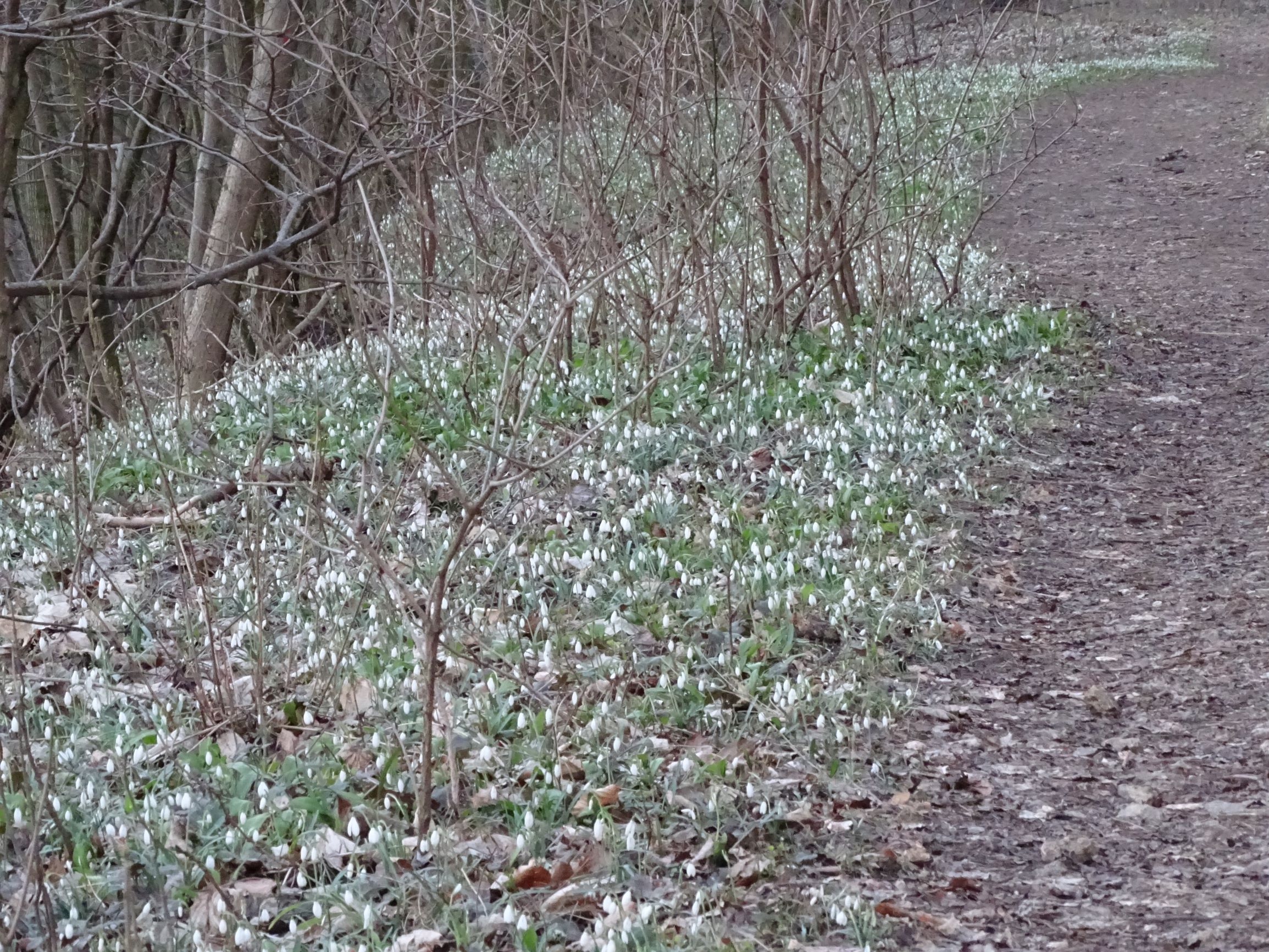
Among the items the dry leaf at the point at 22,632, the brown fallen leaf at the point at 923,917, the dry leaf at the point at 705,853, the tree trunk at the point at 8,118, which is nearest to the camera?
the brown fallen leaf at the point at 923,917

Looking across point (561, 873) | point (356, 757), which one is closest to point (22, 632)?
point (356, 757)

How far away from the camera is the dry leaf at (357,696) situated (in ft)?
14.1

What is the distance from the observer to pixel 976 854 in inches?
138

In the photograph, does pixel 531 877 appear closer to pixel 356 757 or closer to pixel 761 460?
pixel 356 757

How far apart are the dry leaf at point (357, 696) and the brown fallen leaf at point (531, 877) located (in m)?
1.19

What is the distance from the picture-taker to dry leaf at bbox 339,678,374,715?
431 cm

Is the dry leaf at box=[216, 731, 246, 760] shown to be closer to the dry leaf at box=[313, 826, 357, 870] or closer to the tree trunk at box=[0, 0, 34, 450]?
the dry leaf at box=[313, 826, 357, 870]

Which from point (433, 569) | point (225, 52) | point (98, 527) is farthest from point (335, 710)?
point (225, 52)

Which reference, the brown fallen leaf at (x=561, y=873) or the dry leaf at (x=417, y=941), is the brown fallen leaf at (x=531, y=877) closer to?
the brown fallen leaf at (x=561, y=873)

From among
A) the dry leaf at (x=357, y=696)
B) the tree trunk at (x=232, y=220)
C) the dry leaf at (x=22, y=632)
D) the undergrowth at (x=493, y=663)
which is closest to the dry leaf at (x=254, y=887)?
the undergrowth at (x=493, y=663)

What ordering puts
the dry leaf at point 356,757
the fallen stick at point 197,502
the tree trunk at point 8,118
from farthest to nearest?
1. the fallen stick at point 197,502
2. the tree trunk at point 8,118
3. the dry leaf at point 356,757

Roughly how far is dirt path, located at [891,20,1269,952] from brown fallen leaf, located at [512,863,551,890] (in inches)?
35.0

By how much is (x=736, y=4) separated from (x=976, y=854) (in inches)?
236

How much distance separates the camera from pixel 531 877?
3.26 m
